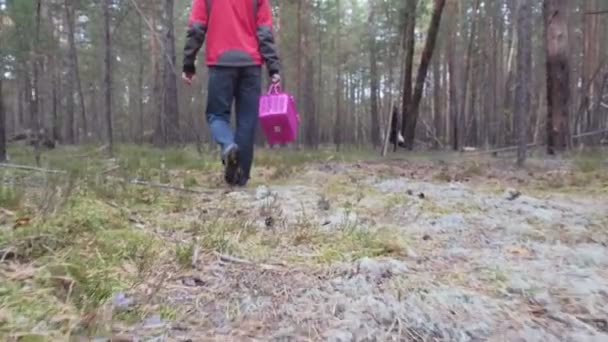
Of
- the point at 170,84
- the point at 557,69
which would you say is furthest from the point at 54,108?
the point at 557,69

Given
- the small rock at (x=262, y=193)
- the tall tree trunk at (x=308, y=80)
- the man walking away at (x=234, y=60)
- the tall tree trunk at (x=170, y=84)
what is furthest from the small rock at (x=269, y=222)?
the tall tree trunk at (x=308, y=80)

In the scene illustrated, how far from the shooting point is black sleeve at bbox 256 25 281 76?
162 inches

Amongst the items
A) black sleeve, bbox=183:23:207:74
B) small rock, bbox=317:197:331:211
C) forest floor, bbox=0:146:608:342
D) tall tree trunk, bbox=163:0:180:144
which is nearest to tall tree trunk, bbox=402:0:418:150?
tall tree trunk, bbox=163:0:180:144

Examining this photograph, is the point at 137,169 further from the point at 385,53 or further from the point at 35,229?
the point at 385,53

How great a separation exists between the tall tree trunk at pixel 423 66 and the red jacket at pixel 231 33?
671 cm

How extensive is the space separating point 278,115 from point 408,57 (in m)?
6.74

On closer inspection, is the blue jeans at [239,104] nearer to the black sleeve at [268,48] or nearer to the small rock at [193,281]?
the black sleeve at [268,48]

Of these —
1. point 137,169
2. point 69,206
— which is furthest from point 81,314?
point 137,169

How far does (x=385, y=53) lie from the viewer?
2239 cm

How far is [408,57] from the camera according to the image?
10344 mm

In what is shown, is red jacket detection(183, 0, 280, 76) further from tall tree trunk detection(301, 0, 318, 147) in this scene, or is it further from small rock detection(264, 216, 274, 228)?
tall tree trunk detection(301, 0, 318, 147)

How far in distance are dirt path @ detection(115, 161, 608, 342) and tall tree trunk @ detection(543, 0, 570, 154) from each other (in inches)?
201

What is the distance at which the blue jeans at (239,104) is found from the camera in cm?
408

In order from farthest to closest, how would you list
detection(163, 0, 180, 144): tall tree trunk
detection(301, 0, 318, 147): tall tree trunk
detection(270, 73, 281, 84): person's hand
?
detection(301, 0, 318, 147): tall tree trunk
detection(163, 0, 180, 144): tall tree trunk
detection(270, 73, 281, 84): person's hand
